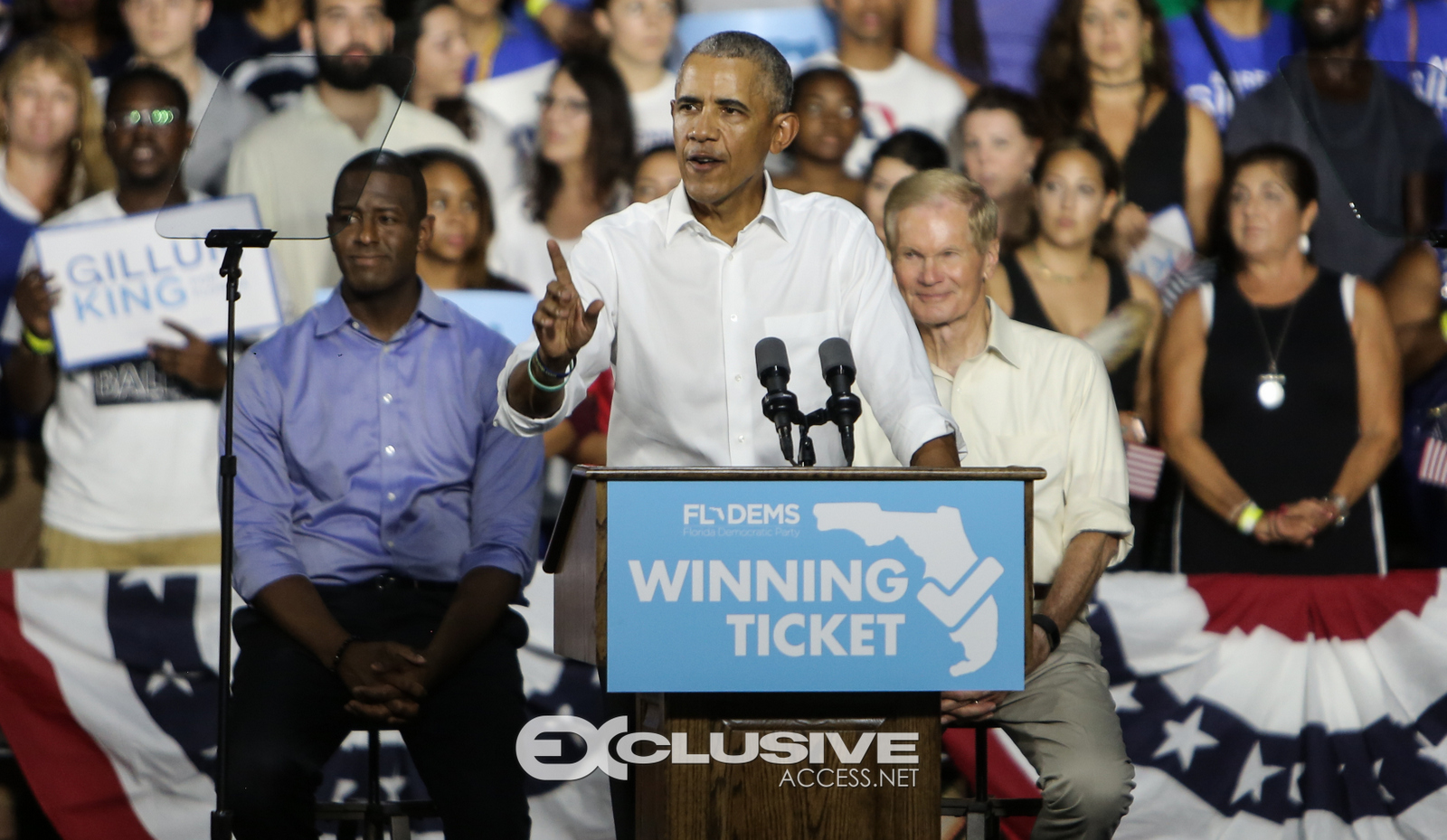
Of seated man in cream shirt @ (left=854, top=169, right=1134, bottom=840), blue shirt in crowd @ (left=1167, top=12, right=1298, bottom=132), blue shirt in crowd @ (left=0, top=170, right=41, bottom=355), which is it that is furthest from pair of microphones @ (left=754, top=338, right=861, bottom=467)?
blue shirt in crowd @ (left=0, top=170, right=41, bottom=355)

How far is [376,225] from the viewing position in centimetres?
351

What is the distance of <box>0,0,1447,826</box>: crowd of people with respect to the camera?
14.9 ft

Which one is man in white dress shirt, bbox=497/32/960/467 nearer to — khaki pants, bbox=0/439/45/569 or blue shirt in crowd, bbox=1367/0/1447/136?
khaki pants, bbox=0/439/45/569

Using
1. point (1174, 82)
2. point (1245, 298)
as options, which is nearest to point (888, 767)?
point (1245, 298)

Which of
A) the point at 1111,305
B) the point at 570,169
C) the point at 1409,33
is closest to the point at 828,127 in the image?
the point at 570,169

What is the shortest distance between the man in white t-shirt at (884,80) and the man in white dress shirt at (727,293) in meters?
1.75

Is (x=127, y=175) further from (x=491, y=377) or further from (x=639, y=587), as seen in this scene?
(x=639, y=587)

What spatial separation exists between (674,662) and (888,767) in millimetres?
425

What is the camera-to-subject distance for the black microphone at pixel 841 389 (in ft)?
7.37

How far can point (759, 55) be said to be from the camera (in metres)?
2.87

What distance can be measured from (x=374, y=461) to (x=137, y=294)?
1.69 m

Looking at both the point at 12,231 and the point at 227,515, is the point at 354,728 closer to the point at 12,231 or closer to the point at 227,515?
the point at 227,515

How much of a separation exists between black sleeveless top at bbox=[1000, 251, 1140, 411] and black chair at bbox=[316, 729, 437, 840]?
2.55 metres

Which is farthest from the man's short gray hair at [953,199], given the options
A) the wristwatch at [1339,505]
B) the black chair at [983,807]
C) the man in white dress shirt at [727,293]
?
the wristwatch at [1339,505]
